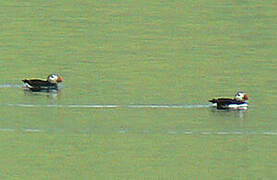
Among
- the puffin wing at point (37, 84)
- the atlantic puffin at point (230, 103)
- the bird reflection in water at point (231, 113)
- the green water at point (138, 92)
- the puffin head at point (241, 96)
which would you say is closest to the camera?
the green water at point (138, 92)

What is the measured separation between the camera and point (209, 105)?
96.9 ft

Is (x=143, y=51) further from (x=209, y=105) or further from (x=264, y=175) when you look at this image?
(x=264, y=175)

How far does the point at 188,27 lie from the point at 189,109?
1388 centimetres

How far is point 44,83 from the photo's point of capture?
102 feet

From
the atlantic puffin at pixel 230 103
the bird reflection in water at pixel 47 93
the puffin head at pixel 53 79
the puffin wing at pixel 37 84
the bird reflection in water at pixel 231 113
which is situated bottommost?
the bird reflection in water at pixel 231 113

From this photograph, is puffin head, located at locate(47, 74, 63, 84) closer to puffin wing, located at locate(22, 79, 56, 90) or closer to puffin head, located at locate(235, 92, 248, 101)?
puffin wing, located at locate(22, 79, 56, 90)

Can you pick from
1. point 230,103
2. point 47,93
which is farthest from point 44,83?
point 230,103

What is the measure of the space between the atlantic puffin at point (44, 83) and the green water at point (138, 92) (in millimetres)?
191

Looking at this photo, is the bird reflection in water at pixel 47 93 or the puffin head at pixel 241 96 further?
the bird reflection in water at pixel 47 93

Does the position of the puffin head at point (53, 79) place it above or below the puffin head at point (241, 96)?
above

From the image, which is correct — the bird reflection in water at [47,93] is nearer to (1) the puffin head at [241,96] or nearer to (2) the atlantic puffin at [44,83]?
(2) the atlantic puffin at [44,83]

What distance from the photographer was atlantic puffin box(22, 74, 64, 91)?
3100 centimetres

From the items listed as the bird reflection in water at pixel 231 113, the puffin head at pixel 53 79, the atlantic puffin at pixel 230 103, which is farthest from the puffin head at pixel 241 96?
the puffin head at pixel 53 79

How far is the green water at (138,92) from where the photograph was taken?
979 inches
